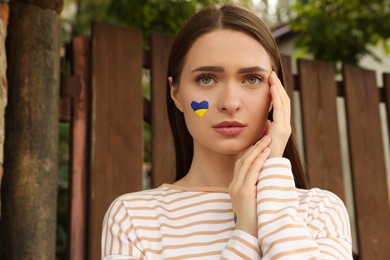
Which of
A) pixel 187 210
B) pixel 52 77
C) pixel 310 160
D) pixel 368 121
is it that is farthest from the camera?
pixel 368 121

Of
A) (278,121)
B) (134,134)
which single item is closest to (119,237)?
(278,121)

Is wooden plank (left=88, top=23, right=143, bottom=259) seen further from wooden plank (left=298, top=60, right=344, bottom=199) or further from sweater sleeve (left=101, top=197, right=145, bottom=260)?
wooden plank (left=298, top=60, right=344, bottom=199)

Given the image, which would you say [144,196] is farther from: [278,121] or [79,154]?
[79,154]

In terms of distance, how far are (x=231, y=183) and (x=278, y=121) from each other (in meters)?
0.29

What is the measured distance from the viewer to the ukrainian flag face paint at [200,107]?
1.89m

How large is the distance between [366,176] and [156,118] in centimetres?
133

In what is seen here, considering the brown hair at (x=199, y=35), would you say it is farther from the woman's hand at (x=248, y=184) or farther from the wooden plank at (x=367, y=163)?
the wooden plank at (x=367, y=163)

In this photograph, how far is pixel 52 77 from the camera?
2.39 m

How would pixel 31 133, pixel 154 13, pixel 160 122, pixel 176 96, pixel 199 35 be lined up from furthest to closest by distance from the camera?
pixel 154 13
pixel 160 122
pixel 31 133
pixel 176 96
pixel 199 35

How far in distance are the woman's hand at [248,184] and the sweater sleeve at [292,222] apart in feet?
0.08

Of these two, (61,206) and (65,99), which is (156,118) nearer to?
(65,99)

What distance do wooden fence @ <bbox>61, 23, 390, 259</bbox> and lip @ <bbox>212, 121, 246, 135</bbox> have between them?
0.84m

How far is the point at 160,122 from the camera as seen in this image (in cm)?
276

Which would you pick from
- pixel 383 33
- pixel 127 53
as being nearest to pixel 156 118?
pixel 127 53
